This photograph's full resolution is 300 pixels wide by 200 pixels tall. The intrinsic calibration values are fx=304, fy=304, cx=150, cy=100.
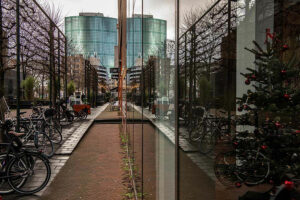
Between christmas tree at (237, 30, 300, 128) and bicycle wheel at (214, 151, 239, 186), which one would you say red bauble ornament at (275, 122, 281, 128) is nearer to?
christmas tree at (237, 30, 300, 128)

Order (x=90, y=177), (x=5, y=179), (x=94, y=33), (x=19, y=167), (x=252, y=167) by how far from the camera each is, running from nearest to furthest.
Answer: (x=252, y=167) < (x=5, y=179) < (x=19, y=167) < (x=90, y=177) < (x=94, y=33)

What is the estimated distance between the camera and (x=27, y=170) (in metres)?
5.17

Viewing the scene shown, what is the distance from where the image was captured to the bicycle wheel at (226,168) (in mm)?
799

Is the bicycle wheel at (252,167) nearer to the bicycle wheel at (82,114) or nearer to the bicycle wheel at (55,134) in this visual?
the bicycle wheel at (55,134)

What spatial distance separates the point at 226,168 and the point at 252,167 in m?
0.10

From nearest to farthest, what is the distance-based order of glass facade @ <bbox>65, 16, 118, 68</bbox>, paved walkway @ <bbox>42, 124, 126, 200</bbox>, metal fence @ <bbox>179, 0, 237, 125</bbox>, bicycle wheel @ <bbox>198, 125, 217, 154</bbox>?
metal fence @ <bbox>179, 0, 237, 125</bbox> → bicycle wheel @ <bbox>198, 125, 217, 154</bbox> → paved walkway @ <bbox>42, 124, 126, 200</bbox> → glass facade @ <bbox>65, 16, 118, 68</bbox>

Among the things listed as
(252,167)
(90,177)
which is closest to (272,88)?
(252,167)

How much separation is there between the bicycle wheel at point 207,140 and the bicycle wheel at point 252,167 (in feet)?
0.59

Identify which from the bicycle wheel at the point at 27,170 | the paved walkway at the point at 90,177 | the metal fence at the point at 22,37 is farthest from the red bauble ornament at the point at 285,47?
the metal fence at the point at 22,37

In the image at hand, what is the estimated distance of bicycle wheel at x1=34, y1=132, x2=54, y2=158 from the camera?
766 cm

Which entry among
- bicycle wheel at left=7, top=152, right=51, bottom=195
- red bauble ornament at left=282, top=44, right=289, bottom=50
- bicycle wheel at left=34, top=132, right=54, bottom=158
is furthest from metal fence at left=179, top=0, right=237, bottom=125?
bicycle wheel at left=34, top=132, right=54, bottom=158

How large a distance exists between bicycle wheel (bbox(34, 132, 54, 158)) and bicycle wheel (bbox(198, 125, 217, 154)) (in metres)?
7.15

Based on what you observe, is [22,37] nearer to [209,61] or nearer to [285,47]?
[209,61]

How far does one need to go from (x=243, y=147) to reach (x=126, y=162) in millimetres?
6629
